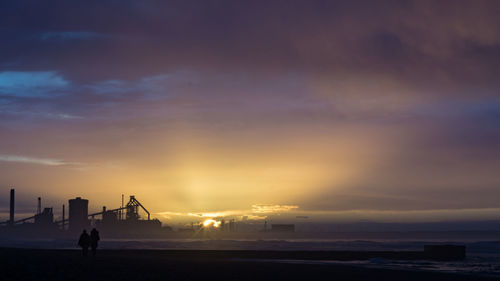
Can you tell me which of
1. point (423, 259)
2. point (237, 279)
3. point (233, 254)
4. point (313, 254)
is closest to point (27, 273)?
point (237, 279)

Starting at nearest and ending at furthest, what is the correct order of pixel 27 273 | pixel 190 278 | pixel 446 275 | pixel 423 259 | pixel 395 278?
pixel 27 273, pixel 190 278, pixel 395 278, pixel 446 275, pixel 423 259

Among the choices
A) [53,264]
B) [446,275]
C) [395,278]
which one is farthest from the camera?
[446,275]

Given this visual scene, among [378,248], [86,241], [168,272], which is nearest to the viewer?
[168,272]

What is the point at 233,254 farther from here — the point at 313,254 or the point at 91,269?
the point at 91,269

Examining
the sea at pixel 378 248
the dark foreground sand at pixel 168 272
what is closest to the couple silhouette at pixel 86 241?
the dark foreground sand at pixel 168 272

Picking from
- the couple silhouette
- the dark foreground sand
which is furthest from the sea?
the couple silhouette

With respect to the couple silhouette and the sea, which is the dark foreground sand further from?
the sea

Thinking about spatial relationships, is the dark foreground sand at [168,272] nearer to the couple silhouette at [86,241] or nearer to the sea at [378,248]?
the couple silhouette at [86,241]

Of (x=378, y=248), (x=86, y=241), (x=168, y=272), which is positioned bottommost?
(x=378, y=248)

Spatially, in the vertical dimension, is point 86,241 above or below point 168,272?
above

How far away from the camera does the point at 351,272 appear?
2869cm

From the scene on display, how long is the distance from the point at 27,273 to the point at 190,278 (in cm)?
652

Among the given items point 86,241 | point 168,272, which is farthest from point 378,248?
point 168,272

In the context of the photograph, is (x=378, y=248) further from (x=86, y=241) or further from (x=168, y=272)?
(x=168, y=272)
